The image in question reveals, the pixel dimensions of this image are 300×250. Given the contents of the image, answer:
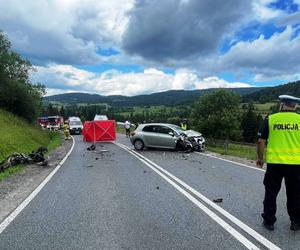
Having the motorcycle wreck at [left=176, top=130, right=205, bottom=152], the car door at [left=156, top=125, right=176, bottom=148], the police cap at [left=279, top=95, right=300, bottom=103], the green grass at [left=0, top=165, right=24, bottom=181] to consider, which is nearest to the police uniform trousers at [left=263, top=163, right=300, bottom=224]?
the police cap at [left=279, top=95, right=300, bottom=103]

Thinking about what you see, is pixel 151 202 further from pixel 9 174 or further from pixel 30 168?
pixel 30 168

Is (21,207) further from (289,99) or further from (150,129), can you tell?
(150,129)

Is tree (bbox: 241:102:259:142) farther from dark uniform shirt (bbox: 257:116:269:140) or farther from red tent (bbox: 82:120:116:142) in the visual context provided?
dark uniform shirt (bbox: 257:116:269:140)

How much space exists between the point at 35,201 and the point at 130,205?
2.09 meters

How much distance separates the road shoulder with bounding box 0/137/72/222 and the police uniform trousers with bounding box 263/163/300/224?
4.30 m

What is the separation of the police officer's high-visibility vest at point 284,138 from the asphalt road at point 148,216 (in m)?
1.03

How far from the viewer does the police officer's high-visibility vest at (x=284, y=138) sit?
21.0ft

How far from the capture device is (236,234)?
19.3ft

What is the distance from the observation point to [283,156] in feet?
21.0

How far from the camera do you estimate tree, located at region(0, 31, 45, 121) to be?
40562 mm

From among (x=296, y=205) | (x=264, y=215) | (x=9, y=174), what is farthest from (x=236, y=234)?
(x=9, y=174)

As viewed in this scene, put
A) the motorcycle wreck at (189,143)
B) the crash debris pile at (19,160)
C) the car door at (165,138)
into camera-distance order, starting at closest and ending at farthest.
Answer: the crash debris pile at (19,160)
the motorcycle wreck at (189,143)
the car door at (165,138)

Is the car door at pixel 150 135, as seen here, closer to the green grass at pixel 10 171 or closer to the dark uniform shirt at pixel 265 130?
the green grass at pixel 10 171

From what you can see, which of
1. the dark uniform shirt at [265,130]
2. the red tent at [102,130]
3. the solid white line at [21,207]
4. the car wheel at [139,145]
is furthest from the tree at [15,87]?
the dark uniform shirt at [265,130]
